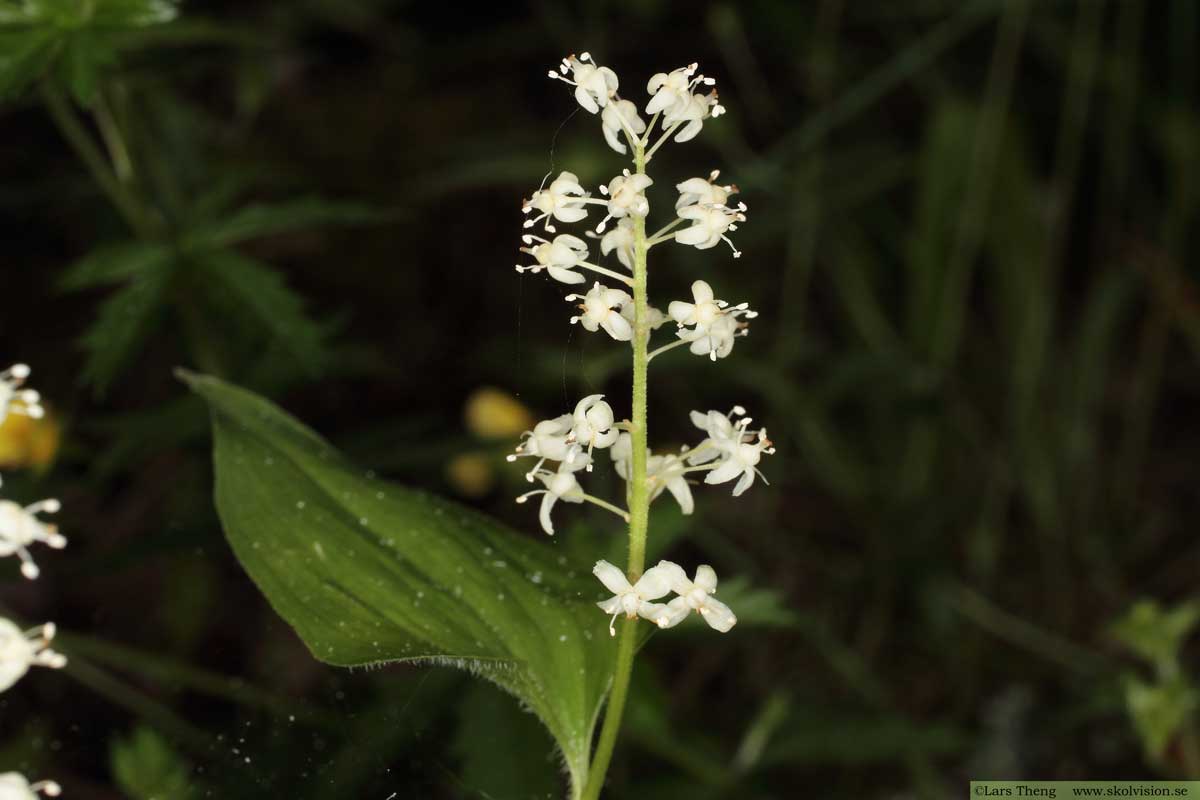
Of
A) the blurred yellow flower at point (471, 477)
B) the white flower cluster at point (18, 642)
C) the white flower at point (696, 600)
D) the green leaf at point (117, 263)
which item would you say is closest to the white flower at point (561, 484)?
the white flower at point (696, 600)

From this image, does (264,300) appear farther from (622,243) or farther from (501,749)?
(622,243)

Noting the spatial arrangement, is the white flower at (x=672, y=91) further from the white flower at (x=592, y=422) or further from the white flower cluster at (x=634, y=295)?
the white flower at (x=592, y=422)

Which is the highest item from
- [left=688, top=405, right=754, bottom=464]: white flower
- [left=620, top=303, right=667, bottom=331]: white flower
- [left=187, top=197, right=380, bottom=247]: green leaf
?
[left=187, top=197, right=380, bottom=247]: green leaf

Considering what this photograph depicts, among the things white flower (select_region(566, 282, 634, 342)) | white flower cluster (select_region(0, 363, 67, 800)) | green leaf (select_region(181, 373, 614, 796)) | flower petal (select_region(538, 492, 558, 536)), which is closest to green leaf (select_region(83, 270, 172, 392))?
green leaf (select_region(181, 373, 614, 796))

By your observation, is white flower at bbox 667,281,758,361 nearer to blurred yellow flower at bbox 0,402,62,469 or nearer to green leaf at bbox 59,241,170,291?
green leaf at bbox 59,241,170,291

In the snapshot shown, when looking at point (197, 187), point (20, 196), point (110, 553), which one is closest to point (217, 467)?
point (110, 553)

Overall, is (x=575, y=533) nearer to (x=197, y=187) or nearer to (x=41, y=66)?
(x=41, y=66)

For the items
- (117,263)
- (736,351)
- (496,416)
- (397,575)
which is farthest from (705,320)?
(736,351)
